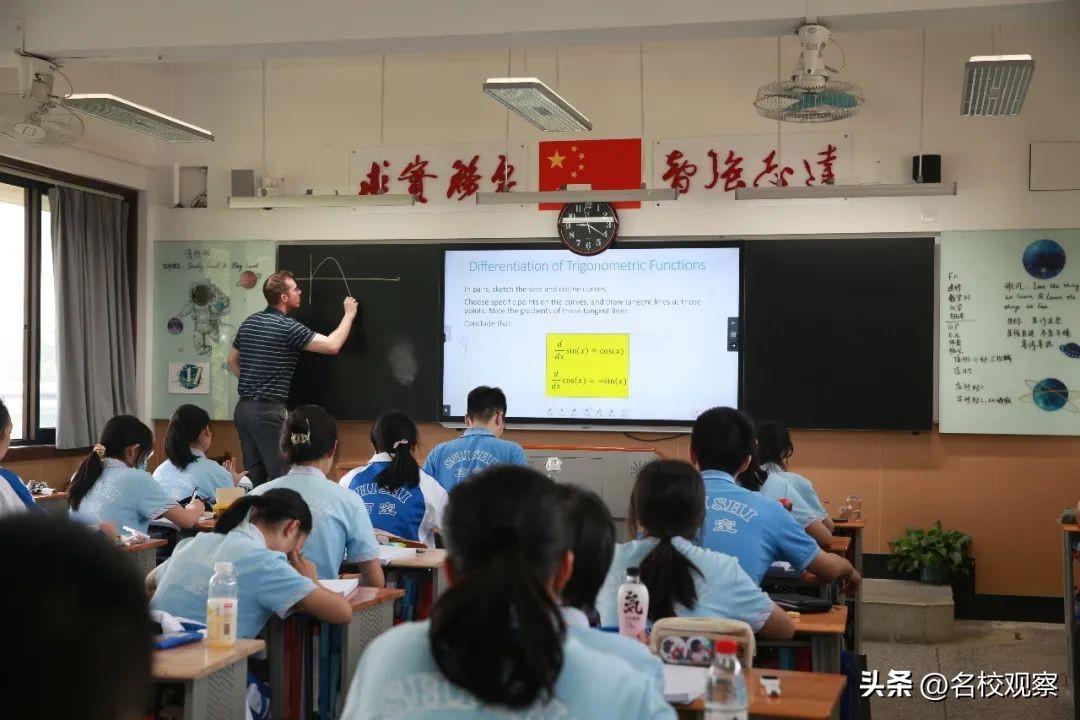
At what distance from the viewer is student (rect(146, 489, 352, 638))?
3197 millimetres

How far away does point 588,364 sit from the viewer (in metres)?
7.57

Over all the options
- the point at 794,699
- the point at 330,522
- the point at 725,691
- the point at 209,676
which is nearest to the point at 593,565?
the point at 725,691

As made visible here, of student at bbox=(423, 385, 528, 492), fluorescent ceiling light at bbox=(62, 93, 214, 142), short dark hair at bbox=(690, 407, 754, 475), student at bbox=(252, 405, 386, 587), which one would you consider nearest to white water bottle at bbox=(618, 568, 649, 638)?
short dark hair at bbox=(690, 407, 754, 475)

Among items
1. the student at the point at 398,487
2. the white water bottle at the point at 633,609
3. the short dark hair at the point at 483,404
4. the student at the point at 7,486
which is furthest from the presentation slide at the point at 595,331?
the white water bottle at the point at 633,609

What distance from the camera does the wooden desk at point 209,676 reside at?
2.66 meters

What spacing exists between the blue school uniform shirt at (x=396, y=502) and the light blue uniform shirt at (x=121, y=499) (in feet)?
2.92

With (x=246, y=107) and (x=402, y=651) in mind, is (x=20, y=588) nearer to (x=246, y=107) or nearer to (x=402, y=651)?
(x=402, y=651)

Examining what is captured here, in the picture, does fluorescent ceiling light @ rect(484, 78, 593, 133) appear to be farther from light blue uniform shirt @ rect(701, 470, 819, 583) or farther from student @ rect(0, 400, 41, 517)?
student @ rect(0, 400, 41, 517)

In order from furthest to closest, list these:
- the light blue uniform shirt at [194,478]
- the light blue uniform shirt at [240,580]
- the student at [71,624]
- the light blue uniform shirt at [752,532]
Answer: the light blue uniform shirt at [194,478], the light blue uniform shirt at [752,532], the light blue uniform shirt at [240,580], the student at [71,624]

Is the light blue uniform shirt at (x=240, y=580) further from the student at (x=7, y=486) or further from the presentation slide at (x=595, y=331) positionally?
the presentation slide at (x=595, y=331)

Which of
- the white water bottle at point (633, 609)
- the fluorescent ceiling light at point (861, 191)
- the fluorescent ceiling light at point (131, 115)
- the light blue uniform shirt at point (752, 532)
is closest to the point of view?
the white water bottle at point (633, 609)

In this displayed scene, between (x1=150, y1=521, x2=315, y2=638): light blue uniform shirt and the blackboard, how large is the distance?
4528 mm

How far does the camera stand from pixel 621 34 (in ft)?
17.2

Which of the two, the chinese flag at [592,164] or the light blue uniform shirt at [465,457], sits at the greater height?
the chinese flag at [592,164]
